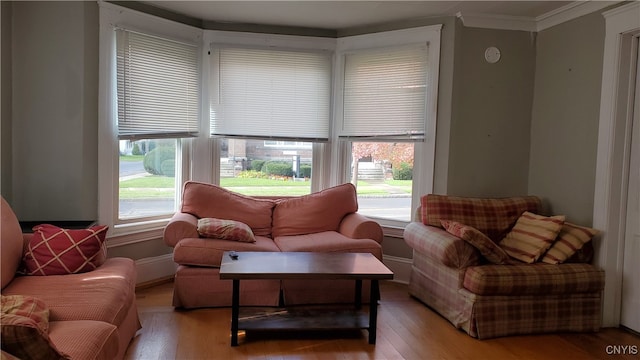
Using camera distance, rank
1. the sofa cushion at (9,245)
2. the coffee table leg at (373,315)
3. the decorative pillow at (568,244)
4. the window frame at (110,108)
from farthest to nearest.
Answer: the window frame at (110,108) → the decorative pillow at (568,244) → the coffee table leg at (373,315) → the sofa cushion at (9,245)

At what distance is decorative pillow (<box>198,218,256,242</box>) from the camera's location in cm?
352

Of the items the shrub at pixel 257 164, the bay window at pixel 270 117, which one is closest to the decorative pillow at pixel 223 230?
the bay window at pixel 270 117

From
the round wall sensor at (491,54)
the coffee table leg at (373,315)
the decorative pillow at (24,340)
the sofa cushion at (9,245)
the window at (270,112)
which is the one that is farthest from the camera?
the window at (270,112)

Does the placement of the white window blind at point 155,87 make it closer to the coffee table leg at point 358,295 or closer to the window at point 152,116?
the window at point 152,116

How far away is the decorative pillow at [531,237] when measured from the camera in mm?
3293

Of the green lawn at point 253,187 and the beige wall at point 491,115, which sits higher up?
the beige wall at point 491,115

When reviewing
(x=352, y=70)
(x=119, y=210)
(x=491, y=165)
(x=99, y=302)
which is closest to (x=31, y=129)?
(x=119, y=210)

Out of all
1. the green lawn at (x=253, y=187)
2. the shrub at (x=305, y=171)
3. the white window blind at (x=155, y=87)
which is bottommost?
the green lawn at (x=253, y=187)

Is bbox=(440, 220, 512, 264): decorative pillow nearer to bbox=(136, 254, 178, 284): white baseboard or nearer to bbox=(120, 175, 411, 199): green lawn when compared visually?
bbox=(120, 175, 411, 199): green lawn

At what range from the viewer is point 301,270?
2855mm

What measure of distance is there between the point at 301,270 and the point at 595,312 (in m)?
1.98

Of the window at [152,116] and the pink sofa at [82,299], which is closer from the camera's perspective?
the pink sofa at [82,299]

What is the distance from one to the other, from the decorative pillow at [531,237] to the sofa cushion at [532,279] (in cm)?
13

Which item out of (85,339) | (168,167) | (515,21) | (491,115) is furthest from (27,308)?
(515,21)
